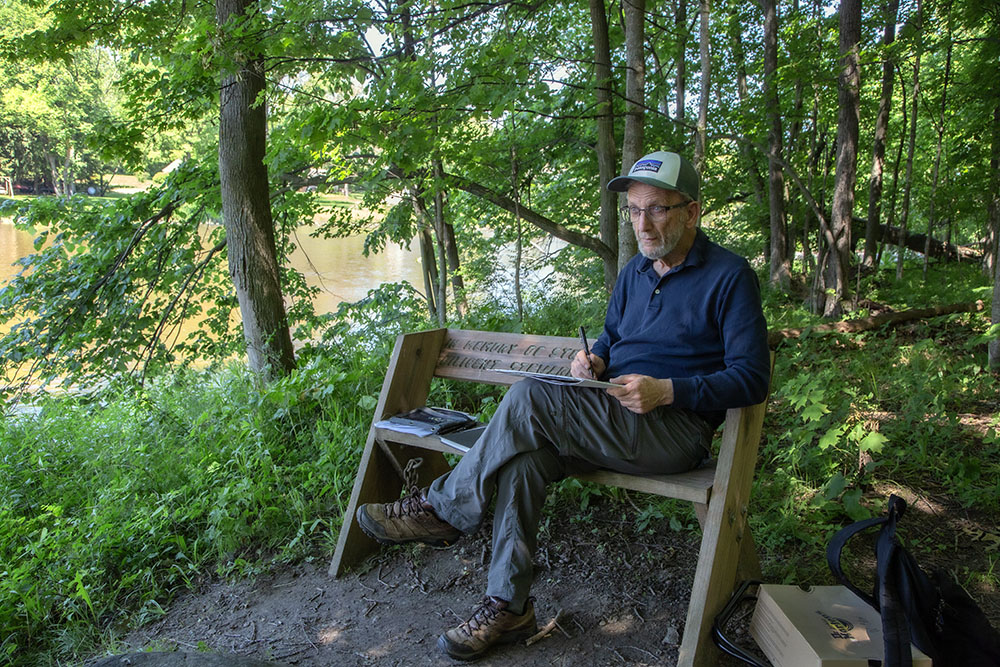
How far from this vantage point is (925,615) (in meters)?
1.74

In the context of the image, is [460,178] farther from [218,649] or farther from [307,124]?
[218,649]

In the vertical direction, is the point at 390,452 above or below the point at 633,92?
below

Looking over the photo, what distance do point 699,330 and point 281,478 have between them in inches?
91.0

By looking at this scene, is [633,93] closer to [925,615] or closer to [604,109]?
[604,109]

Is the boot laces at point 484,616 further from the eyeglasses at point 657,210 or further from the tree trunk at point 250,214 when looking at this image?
the tree trunk at point 250,214

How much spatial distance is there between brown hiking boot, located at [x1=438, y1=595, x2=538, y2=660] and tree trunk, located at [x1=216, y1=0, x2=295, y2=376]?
3.01 metres

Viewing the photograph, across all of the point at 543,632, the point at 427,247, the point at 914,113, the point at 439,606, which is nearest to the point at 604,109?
the point at 427,247

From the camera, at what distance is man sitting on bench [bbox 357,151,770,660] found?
214 cm

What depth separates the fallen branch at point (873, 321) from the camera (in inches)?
215

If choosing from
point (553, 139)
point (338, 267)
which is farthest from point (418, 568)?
point (338, 267)

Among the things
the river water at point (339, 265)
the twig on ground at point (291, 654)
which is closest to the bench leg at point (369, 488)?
the twig on ground at point (291, 654)

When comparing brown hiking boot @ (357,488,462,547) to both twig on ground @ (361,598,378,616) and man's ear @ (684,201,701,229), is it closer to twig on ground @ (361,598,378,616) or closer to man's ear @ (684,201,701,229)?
twig on ground @ (361,598,378,616)

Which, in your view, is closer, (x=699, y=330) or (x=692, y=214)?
(x=699, y=330)

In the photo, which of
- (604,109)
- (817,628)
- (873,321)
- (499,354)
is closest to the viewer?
(817,628)
